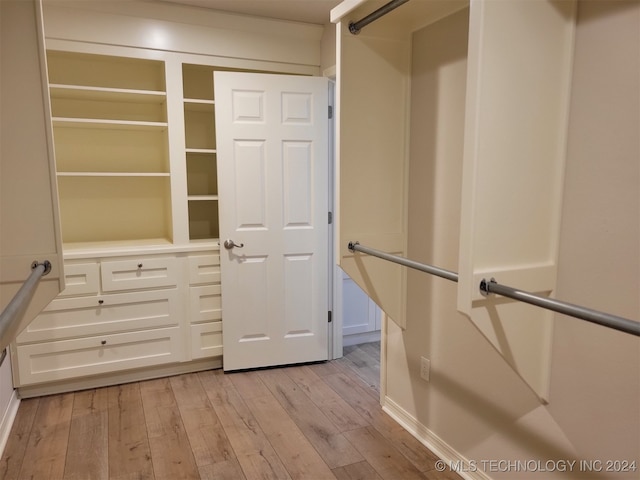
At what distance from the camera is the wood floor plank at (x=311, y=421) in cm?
218

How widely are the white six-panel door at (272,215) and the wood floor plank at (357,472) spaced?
1.19 meters

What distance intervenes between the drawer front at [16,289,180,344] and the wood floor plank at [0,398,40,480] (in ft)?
1.24

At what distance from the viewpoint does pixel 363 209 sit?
7.03 ft

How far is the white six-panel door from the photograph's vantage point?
2924 millimetres

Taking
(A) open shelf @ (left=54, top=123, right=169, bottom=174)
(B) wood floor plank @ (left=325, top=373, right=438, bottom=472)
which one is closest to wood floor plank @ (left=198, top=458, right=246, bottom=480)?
(B) wood floor plank @ (left=325, top=373, right=438, bottom=472)

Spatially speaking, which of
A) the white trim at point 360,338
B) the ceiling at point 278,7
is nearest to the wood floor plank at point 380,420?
the white trim at point 360,338

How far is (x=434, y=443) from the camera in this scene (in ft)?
7.25

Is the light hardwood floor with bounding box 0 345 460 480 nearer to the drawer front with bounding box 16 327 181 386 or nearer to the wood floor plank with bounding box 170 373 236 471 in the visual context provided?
the wood floor plank with bounding box 170 373 236 471

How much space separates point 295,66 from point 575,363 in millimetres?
2532

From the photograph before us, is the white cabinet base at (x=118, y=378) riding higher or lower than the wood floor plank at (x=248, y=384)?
higher

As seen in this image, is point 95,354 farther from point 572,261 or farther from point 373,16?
point 572,261

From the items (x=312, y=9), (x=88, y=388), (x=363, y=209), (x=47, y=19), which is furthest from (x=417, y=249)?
(x=47, y=19)

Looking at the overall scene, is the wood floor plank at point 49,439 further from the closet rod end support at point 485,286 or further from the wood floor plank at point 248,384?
the closet rod end support at point 485,286

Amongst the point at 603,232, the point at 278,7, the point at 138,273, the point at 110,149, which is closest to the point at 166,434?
the point at 138,273
